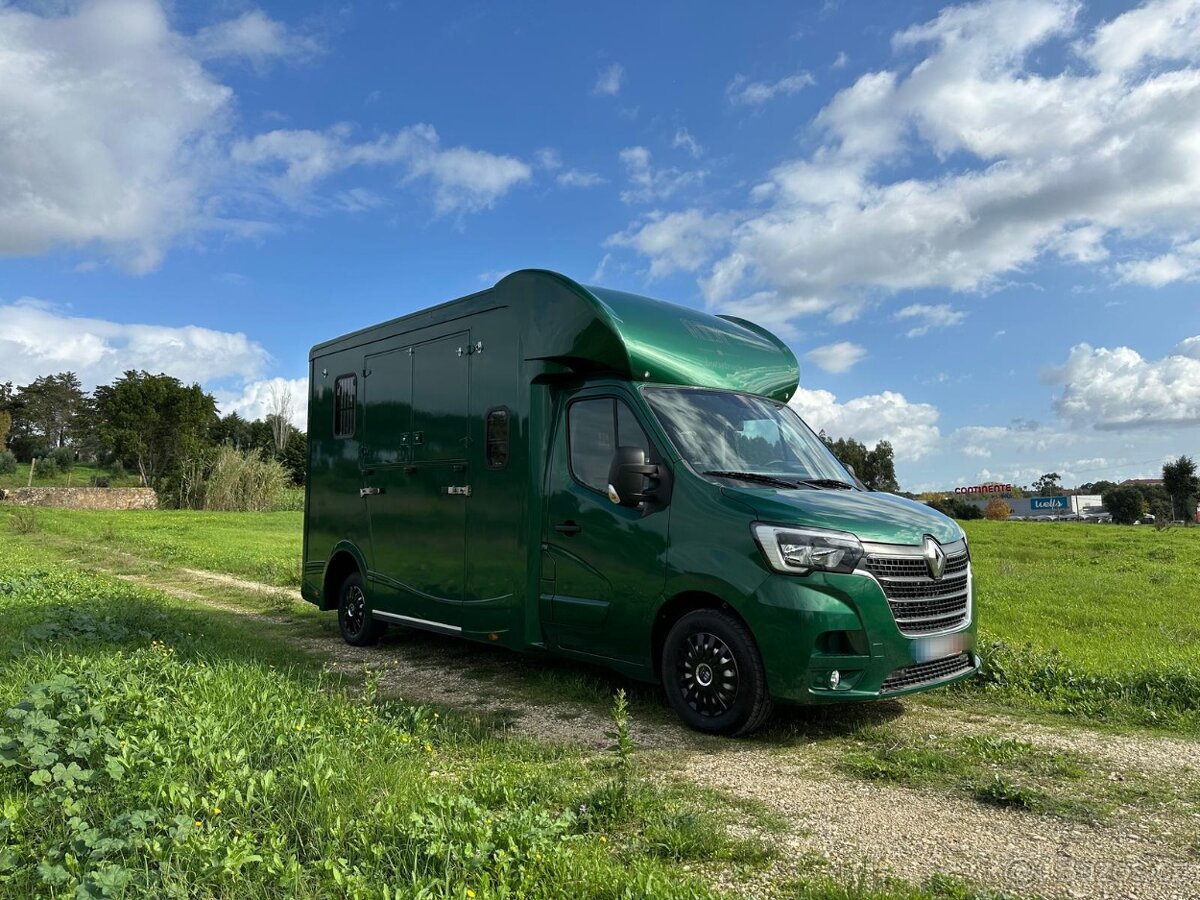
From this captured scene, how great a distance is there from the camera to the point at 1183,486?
5906 cm

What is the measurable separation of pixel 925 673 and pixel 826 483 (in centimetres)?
146

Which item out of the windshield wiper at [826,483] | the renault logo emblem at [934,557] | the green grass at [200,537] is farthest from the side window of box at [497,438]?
the green grass at [200,537]

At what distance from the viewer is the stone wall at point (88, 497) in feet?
134

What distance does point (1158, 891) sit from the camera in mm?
3336

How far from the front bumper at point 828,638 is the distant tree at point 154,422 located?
1713 inches

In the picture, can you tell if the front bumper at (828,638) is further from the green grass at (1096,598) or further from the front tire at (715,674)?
the green grass at (1096,598)

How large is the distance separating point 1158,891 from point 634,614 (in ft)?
10.8

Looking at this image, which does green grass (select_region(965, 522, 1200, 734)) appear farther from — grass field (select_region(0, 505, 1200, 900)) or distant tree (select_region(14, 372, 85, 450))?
distant tree (select_region(14, 372, 85, 450))

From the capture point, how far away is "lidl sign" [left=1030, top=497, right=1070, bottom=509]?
77438 mm

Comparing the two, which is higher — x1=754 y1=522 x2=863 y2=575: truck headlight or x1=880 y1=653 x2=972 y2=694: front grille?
x1=754 y1=522 x2=863 y2=575: truck headlight

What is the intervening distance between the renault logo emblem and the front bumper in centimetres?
50

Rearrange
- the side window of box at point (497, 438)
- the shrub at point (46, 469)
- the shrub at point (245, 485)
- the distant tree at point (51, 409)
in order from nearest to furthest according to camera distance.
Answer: the side window of box at point (497, 438)
the shrub at point (245, 485)
the shrub at point (46, 469)
the distant tree at point (51, 409)

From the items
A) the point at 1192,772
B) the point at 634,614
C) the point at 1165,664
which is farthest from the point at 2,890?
the point at 1165,664

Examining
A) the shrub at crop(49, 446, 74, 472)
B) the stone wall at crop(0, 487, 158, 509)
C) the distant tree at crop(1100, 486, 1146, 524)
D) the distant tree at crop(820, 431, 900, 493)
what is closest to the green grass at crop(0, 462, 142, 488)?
the shrub at crop(49, 446, 74, 472)
